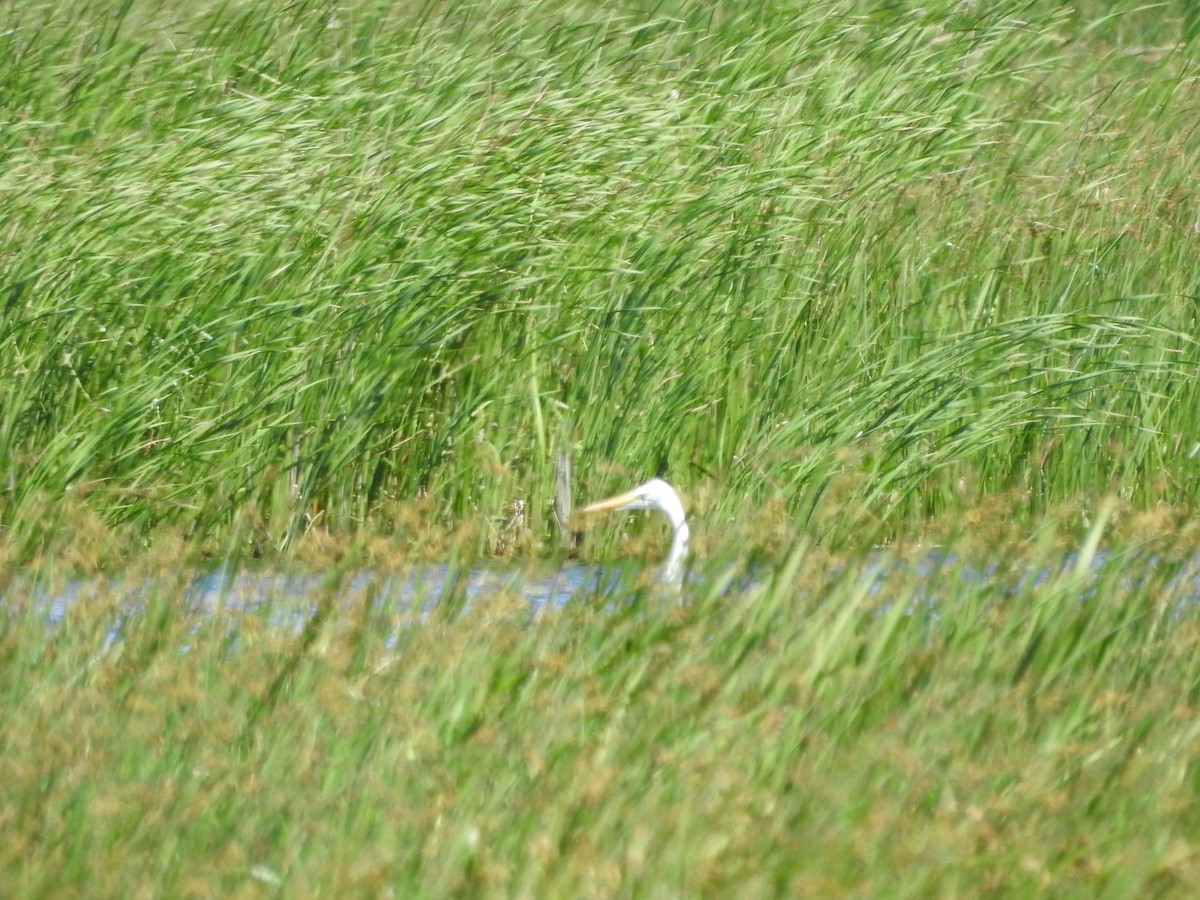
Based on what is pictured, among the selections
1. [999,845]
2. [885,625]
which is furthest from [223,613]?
[999,845]

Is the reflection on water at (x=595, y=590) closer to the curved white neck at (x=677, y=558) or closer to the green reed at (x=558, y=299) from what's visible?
the curved white neck at (x=677, y=558)

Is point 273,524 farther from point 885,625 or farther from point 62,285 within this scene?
point 885,625

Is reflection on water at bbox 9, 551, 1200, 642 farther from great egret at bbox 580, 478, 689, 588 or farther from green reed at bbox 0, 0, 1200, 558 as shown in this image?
green reed at bbox 0, 0, 1200, 558

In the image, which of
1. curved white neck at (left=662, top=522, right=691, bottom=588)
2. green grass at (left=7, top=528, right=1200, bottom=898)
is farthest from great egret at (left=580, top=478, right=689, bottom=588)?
green grass at (left=7, top=528, right=1200, bottom=898)

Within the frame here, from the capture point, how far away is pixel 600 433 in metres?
5.62

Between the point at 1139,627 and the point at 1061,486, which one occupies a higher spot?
the point at 1139,627

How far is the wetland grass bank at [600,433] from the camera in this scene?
118 inches

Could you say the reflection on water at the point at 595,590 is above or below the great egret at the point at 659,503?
above

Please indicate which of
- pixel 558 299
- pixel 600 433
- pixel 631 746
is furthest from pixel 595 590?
pixel 558 299

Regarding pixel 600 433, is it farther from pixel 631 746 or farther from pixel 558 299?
pixel 631 746

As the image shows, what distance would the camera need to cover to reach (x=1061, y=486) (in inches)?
225

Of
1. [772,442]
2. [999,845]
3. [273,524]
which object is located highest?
[999,845]

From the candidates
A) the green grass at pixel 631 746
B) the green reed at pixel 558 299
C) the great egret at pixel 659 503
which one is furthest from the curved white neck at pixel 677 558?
the green reed at pixel 558 299

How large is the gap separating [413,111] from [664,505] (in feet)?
7.08
